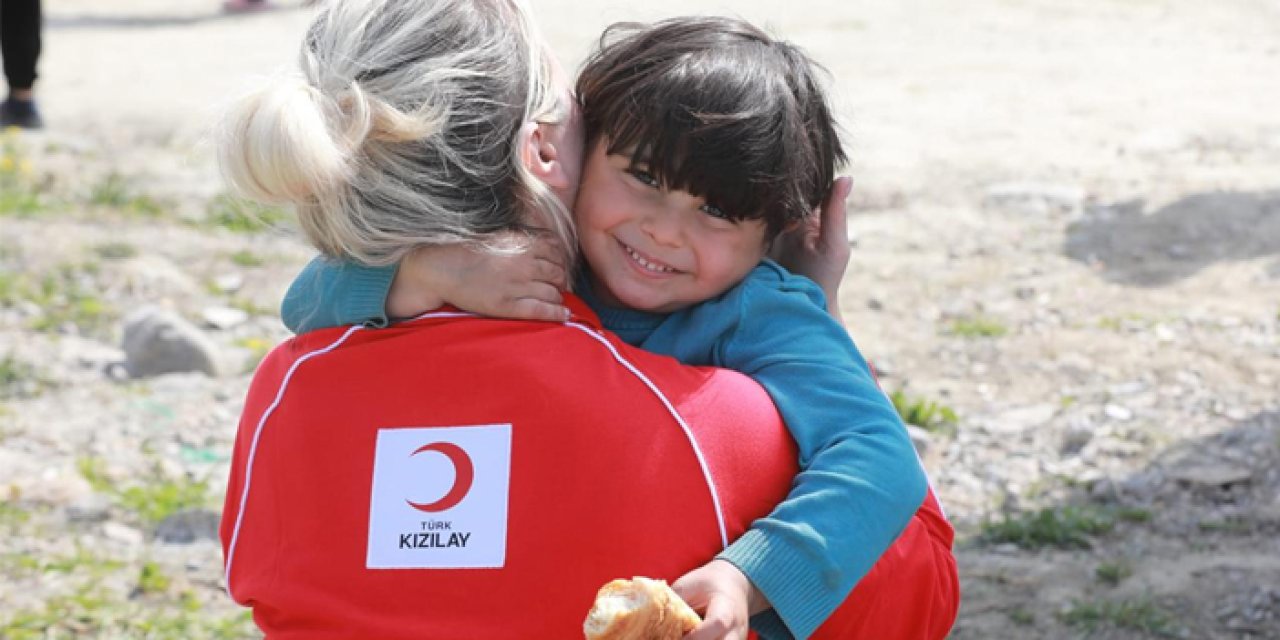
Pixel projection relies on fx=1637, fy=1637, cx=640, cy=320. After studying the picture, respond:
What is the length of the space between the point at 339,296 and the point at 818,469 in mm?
670

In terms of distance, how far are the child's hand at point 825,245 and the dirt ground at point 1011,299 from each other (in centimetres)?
50

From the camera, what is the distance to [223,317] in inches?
252

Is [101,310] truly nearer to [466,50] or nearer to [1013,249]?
[1013,249]

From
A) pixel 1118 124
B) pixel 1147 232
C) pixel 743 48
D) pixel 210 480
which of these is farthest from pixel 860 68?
pixel 743 48

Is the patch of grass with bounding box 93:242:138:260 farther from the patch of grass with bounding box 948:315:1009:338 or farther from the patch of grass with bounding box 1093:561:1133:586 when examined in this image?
the patch of grass with bounding box 1093:561:1133:586

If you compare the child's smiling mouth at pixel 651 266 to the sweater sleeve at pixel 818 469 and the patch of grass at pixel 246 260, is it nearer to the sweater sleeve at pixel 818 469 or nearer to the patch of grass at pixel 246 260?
the sweater sleeve at pixel 818 469

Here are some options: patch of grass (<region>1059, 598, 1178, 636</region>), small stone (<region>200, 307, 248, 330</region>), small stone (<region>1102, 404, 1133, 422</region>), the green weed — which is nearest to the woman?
patch of grass (<region>1059, 598, 1178, 636</region>)

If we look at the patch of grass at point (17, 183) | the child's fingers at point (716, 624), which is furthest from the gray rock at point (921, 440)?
the patch of grass at point (17, 183)

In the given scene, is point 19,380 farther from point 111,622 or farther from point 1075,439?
point 1075,439

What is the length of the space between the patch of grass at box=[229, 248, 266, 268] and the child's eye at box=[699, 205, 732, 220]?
509 centimetres

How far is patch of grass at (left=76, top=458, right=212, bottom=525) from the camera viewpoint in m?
4.64

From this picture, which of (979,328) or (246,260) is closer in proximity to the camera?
(979,328)

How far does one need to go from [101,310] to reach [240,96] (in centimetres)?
467

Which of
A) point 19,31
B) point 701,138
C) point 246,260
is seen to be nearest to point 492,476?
point 701,138
